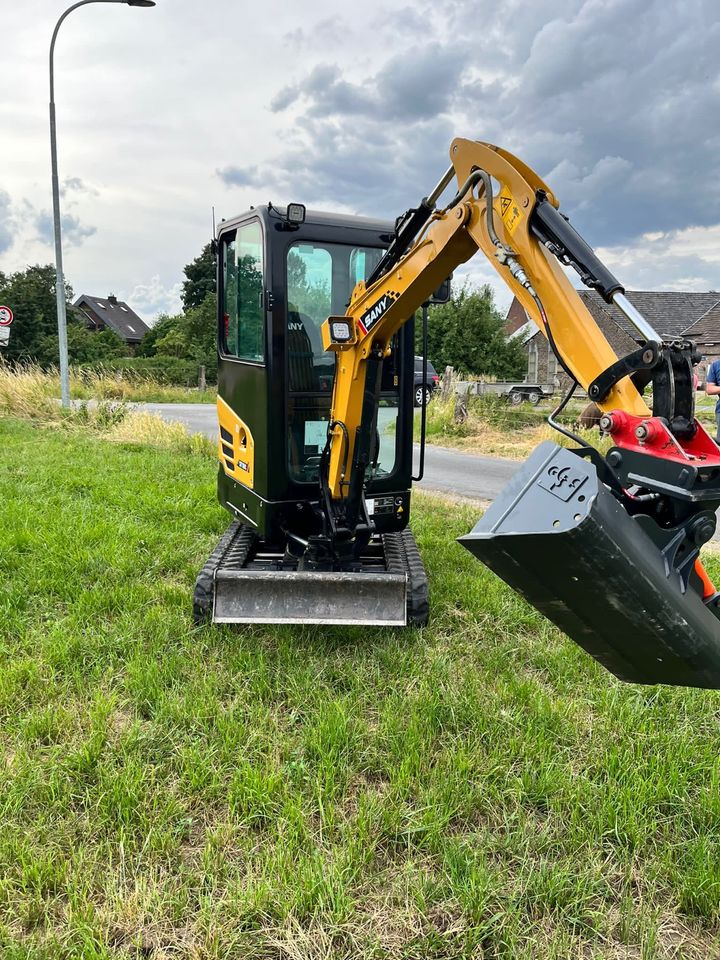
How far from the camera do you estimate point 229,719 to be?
9.98 ft

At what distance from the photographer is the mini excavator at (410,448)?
1834mm

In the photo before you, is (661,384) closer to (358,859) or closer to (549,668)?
(358,859)

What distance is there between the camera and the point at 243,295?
4398 millimetres

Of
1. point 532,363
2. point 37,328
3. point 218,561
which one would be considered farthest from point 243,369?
point 37,328

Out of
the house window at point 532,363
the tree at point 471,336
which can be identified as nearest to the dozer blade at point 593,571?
the tree at point 471,336

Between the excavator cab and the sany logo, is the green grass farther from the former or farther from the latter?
the sany logo

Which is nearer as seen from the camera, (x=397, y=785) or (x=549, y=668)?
(x=397, y=785)

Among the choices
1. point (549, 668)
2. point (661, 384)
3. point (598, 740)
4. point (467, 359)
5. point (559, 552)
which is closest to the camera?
point (559, 552)

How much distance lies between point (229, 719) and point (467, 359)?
25811 millimetres

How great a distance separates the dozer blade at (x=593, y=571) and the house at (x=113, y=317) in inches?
2173

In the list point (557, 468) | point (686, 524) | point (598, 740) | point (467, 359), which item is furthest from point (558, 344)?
point (467, 359)

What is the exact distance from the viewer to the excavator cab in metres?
3.87

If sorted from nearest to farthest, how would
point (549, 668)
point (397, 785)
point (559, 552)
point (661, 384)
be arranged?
point (559, 552) → point (661, 384) → point (397, 785) → point (549, 668)

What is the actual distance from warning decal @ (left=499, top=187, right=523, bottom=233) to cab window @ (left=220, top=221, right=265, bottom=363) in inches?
70.5
